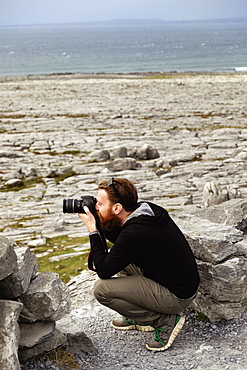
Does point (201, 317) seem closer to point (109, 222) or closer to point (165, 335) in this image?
point (165, 335)

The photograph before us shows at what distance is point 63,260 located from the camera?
18.2 meters

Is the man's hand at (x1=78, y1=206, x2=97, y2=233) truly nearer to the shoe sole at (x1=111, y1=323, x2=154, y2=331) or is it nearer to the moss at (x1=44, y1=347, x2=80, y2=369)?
the moss at (x1=44, y1=347, x2=80, y2=369)

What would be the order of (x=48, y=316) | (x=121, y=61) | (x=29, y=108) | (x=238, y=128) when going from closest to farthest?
(x=48, y=316) → (x=238, y=128) → (x=29, y=108) → (x=121, y=61)

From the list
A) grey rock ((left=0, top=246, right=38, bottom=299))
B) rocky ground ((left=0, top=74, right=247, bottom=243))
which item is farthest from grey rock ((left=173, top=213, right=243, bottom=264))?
rocky ground ((left=0, top=74, right=247, bottom=243))

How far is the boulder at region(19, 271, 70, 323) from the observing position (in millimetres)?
8805

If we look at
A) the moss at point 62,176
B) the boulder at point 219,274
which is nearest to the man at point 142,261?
the boulder at point 219,274

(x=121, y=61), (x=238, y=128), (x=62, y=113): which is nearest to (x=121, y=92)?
(x=62, y=113)

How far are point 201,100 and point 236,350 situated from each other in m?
52.4

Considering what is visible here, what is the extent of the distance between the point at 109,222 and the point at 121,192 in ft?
2.26

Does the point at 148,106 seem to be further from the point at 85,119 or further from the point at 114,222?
the point at 114,222

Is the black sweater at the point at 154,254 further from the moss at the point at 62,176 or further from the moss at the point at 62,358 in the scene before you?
the moss at the point at 62,176

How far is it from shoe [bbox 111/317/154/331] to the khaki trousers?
796mm

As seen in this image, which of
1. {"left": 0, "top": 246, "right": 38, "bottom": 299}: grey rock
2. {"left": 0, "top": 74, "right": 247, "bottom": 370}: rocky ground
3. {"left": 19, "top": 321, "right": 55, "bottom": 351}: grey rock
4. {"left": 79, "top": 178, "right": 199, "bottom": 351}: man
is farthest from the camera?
{"left": 0, "top": 74, "right": 247, "bottom": 370}: rocky ground

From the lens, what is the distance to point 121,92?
6700 centimetres
